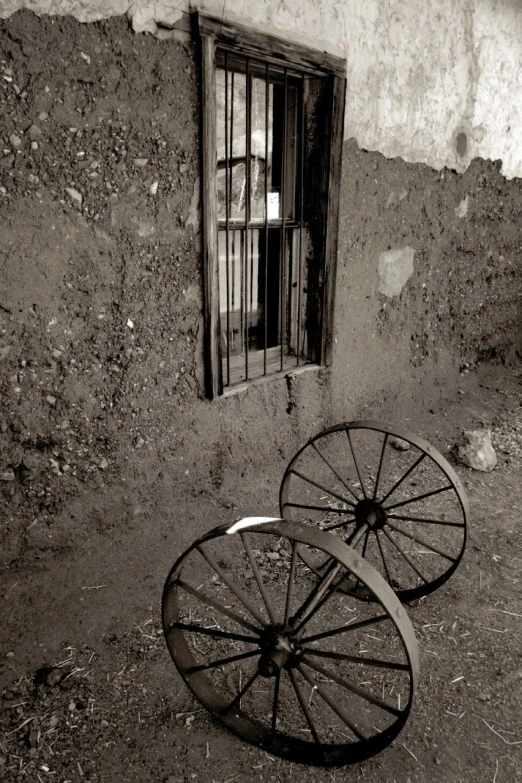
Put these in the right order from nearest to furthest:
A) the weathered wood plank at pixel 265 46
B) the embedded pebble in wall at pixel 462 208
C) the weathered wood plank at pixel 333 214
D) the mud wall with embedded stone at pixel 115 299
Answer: the mud wall with embedded stone at pixel 115 299, the weathered wood plank at pixel 265 46, the weathered wood plank at pixel 333 214, the embedded pebble in wall at pixel 462 208

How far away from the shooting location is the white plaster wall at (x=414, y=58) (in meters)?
2.79

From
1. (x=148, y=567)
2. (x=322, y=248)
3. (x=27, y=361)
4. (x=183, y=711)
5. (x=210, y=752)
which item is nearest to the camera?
(x=210, y=752)

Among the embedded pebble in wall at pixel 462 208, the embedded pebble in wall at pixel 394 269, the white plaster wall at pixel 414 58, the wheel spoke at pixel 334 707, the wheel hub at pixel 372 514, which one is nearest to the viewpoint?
the wheel spoke at pixel 334 707

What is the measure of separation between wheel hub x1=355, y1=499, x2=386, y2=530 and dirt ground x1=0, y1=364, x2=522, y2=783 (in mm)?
490

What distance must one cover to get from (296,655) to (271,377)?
75.9 inches

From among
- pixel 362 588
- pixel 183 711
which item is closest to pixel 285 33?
pixel 362 588

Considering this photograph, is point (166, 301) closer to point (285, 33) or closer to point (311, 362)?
point (311, 362)

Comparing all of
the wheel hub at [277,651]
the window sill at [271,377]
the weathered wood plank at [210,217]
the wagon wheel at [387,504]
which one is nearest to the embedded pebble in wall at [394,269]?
the window sill at [271,377]

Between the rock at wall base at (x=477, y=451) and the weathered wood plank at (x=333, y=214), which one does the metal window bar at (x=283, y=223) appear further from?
the rock at wall base at (x=477, y=451)

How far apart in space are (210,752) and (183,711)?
0.63ft

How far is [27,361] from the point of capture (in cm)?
253

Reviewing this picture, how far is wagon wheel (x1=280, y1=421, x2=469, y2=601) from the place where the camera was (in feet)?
8.26

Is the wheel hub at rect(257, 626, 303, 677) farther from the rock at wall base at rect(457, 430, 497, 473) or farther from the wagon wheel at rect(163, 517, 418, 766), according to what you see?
the rock at wall base at rect(457, 430, 497, 473)

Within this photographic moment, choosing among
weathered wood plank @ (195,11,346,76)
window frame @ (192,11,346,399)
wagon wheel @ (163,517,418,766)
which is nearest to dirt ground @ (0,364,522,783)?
wagon wheel @ (163,517,418,766)
